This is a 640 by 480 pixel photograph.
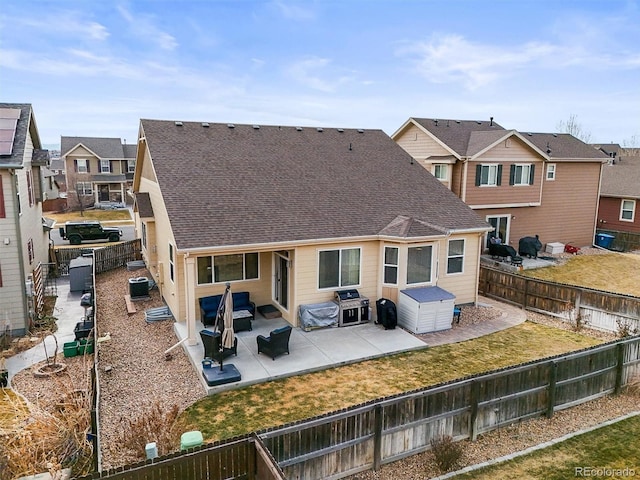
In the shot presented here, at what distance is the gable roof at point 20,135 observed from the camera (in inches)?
533

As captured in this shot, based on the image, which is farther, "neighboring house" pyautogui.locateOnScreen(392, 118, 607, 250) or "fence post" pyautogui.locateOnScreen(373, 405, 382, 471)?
"neighboring house" pyautogui.locateOnScreen(392, 118, 607, 250)

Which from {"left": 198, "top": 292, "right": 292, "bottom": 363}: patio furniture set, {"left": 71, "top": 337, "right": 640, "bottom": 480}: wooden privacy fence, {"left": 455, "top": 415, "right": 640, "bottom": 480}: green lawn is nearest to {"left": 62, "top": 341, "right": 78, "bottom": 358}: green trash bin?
{"left": 198, "top": 292, "right": 292, "bottom": 363}: patio furniture set

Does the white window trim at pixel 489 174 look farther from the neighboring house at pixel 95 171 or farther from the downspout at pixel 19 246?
the neighboring house at pixel 95 171

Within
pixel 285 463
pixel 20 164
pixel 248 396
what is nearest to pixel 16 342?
pixel 20 164

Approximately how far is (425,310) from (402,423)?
644 cm

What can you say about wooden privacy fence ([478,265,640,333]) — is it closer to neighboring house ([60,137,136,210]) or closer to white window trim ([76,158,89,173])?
neighboring house ([60,137,136,210])

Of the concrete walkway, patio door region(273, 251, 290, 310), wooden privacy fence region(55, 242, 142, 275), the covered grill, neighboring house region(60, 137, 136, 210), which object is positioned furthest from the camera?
neighboring house region(60, 137, 136, 210)

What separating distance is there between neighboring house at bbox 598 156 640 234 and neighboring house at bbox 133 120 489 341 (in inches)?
730

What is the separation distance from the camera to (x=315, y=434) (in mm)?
6781

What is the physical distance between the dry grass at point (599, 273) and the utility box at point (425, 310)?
9.18 meters

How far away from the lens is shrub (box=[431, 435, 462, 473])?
7.41 m

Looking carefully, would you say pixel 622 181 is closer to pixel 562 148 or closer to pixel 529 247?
pixel 562 148

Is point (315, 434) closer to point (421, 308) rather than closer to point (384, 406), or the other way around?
point (384, 406)

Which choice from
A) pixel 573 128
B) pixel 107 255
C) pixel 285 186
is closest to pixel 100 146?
pixel 107 255
